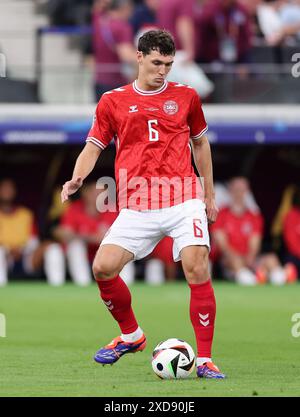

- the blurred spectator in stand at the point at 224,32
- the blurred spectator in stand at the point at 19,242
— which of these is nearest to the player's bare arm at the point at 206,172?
the blurred spectator in stand at the point at 224,32

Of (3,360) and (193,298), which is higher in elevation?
(193,298)

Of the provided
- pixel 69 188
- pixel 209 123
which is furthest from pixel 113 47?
pixel 69 188

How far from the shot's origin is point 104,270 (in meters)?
8.24

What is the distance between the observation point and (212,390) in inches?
287

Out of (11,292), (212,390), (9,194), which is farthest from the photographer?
(9,194)

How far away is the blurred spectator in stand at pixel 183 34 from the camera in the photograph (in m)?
17.1

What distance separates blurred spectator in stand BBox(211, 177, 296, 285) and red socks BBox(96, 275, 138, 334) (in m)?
10.0

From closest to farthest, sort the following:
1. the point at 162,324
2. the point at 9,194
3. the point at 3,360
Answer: the point at 3,360, the point at 162,324, the point at 9,194

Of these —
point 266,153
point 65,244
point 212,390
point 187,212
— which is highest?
point 187,212

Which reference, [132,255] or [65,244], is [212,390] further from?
[65,244]

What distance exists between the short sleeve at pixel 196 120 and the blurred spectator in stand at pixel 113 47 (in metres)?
9.04

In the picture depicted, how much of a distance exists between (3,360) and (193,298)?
1.83 m

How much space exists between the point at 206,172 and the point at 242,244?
1060 centimetres
